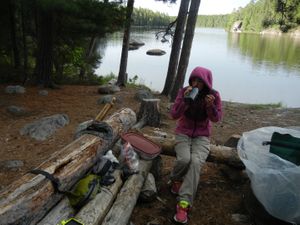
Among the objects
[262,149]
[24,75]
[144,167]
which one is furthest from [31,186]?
[24,75]

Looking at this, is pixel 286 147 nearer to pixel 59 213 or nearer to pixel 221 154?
pixel 221 154

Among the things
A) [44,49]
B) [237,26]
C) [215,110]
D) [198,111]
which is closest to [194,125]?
[198,111]

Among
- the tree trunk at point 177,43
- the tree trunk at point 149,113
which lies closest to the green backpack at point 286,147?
the tree trunk at point 149,113

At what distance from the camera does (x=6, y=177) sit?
12.0 ft

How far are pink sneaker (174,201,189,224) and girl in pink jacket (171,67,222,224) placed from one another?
183 millimetres

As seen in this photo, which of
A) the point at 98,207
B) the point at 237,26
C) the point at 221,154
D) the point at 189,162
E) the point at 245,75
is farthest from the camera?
the point at 237,26

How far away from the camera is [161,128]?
19.4 feet

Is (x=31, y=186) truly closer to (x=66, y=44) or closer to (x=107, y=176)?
(x=107, y=176)

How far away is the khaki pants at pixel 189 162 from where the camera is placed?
9.75ft

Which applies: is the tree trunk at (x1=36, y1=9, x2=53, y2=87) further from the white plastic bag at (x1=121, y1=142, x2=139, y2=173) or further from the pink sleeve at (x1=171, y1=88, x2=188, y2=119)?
the white plastic bag at (x1=121, y1=142, x2=139, y2=173)

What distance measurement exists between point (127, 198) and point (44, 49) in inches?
249

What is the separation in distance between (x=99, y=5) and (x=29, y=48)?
20.4 ft

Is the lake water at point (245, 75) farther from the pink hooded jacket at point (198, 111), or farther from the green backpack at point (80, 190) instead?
the green backpack at point (80, 190)

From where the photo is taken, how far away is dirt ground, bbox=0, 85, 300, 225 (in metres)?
3.11
